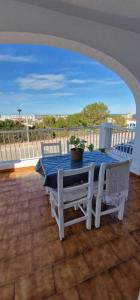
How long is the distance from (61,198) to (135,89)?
2814 millimetres

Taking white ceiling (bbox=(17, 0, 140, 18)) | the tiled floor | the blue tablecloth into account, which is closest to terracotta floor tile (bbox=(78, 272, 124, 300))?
the tiled floor

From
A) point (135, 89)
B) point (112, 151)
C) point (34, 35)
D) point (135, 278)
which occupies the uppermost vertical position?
point (34, 35)

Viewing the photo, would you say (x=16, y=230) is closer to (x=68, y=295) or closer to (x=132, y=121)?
(x=68, y=295)

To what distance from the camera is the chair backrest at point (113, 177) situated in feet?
5.09

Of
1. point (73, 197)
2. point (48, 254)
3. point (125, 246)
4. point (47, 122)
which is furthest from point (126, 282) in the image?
point (47, 122)

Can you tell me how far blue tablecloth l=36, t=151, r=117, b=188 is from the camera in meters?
1.64

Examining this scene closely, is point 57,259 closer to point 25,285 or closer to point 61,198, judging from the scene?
point 25,285

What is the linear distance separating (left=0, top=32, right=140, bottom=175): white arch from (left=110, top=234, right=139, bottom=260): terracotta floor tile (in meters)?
1.97

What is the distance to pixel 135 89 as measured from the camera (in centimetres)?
311

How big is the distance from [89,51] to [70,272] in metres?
3.19

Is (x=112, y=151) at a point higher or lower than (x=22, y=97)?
lower

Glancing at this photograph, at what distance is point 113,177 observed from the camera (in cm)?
160

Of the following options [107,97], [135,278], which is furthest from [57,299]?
[107,97]

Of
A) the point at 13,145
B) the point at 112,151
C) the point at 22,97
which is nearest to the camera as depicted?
the point at 13,145
